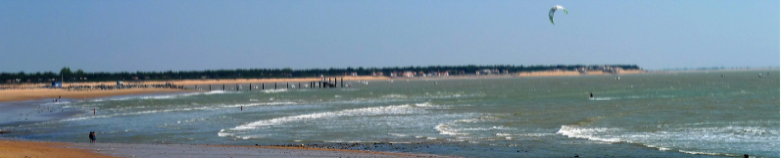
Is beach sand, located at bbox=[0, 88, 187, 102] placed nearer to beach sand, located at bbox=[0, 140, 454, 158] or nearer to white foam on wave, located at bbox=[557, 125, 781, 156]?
beach sand, located at bbox=[0, 140, 454, 158]

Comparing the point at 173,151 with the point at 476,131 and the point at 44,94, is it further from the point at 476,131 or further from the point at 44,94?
the point at 44,94

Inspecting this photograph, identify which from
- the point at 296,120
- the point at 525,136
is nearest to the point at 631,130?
the point at 525,136

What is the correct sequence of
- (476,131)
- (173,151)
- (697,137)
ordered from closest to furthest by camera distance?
(173,151) < (697,137) < (476,131)

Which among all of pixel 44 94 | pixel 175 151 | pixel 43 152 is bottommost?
pixel 44 94

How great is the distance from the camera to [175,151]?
19.4 meters

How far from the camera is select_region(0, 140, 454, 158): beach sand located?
18047 millimetres

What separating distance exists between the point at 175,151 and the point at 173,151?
0.05 m

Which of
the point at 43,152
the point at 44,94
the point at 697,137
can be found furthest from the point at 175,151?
the point at 44,94

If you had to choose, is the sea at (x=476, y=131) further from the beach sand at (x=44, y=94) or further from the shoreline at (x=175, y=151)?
the beach sand at (x=44, y=94)

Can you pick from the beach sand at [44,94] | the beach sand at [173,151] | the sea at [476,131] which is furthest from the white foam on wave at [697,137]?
the beach sand at [44,94]

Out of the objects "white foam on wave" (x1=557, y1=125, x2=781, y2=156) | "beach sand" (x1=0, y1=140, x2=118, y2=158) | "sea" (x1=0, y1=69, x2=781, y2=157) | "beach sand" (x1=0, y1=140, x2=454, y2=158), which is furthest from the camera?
"sea" (x1=0, y1=69, x2=781, y2=157)

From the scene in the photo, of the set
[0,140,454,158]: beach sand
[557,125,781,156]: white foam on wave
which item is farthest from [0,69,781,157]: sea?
[0,140,454,158]: beach sand

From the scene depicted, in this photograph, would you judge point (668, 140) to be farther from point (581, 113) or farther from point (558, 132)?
point (581, 113)

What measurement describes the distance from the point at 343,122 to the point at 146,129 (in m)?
8.14
